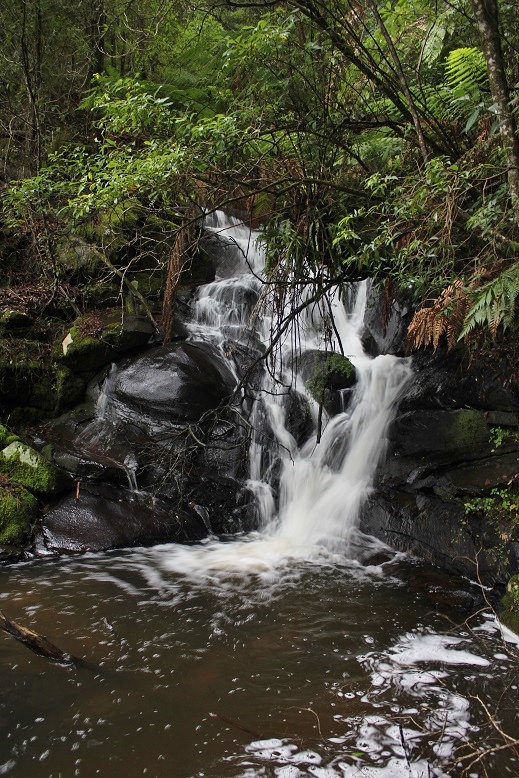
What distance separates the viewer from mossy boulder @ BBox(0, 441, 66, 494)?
266 inches

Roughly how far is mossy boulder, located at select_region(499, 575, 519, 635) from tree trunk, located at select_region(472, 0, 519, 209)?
3.22 meters

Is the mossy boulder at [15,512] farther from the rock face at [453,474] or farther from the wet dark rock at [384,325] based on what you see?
the wet dark rock at [384,325]

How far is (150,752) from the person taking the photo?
306 centimetres

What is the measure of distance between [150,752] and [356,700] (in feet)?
4.45

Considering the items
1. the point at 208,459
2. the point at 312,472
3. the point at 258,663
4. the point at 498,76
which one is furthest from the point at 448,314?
the point at 208,459

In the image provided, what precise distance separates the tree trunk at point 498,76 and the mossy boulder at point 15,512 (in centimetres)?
595

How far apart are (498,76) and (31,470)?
6.36 m

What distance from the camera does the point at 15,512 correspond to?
20.8ft

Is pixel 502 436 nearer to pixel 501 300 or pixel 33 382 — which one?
pixel 501 300

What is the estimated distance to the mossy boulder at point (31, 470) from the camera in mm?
Answer: 6758

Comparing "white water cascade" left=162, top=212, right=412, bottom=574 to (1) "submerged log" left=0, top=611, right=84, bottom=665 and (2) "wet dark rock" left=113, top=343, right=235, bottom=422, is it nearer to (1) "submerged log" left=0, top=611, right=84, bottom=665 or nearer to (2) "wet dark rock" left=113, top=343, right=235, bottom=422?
(2) "wet dark rock" left=113, top=343, right=235, bottom=422

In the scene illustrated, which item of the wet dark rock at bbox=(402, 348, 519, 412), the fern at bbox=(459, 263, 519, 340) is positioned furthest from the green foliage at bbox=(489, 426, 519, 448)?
the fern at bbox=(459, 263, 519, 340)

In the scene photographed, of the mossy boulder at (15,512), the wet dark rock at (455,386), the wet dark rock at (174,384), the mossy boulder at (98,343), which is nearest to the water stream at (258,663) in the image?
the mossy boulder at (15,512)

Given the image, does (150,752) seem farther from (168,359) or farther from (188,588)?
(168,359)
